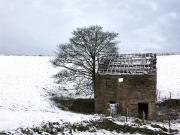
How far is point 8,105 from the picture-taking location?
41375 millimetres

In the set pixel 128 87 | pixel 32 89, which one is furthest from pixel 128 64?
pixel 32 89

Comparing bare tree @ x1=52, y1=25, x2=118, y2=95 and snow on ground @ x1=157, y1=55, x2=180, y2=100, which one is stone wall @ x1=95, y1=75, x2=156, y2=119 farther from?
snow on ground @ x1=157, y1=55, x2=180, y2=100

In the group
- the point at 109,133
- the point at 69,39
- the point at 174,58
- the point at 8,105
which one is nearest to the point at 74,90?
the point at 69,39

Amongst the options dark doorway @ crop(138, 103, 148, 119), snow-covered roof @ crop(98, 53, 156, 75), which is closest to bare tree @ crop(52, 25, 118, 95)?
snow-covered roof @ crop(98, 53, 156, 75)

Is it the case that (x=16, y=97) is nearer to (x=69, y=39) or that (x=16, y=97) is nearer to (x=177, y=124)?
(x=69, y=39)

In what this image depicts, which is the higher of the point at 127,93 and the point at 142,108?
the point at 127,93

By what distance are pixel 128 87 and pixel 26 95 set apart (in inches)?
424

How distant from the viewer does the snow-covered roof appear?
4653 centimetres

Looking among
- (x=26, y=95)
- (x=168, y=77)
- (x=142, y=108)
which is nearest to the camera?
(x=142, y=108)

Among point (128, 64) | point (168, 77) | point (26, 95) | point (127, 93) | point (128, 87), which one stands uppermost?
point (128, 64)

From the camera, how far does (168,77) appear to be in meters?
64.7

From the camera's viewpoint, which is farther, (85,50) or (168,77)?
(168,77)

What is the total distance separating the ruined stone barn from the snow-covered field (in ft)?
17.7

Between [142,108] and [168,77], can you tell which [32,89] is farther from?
[168,77]
